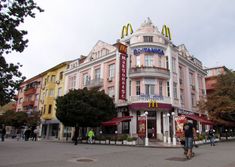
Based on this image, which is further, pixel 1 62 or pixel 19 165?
pixel 1 62

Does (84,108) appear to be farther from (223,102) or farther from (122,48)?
(223,102)

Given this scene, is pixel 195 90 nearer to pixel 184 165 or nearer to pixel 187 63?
pixel 187 63

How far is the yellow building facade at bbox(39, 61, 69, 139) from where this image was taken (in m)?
40.5

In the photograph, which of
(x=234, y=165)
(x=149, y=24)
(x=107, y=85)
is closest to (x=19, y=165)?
Result: (x=234, y=165)

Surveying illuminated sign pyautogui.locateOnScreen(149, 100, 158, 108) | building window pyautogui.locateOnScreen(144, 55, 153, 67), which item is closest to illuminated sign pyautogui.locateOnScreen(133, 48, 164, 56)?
building window pyautogui.locateOnScreen(144, 55, 153, 67)

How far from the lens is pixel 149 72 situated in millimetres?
27844

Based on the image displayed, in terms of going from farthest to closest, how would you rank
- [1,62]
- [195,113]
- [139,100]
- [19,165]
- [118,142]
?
[195,113] < [139,100] < [118,142] < [1,62] < [19,165]

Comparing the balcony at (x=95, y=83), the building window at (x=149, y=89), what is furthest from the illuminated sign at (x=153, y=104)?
the balcony at (x=95, y=83)

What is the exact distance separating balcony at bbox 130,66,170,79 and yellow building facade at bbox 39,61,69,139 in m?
17.7

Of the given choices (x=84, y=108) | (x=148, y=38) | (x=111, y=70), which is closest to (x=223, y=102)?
(x=148, y=38)

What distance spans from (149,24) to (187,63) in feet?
28.9

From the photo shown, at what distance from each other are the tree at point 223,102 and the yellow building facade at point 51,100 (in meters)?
24.4

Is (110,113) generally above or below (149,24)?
below

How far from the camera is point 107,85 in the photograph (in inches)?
1251
